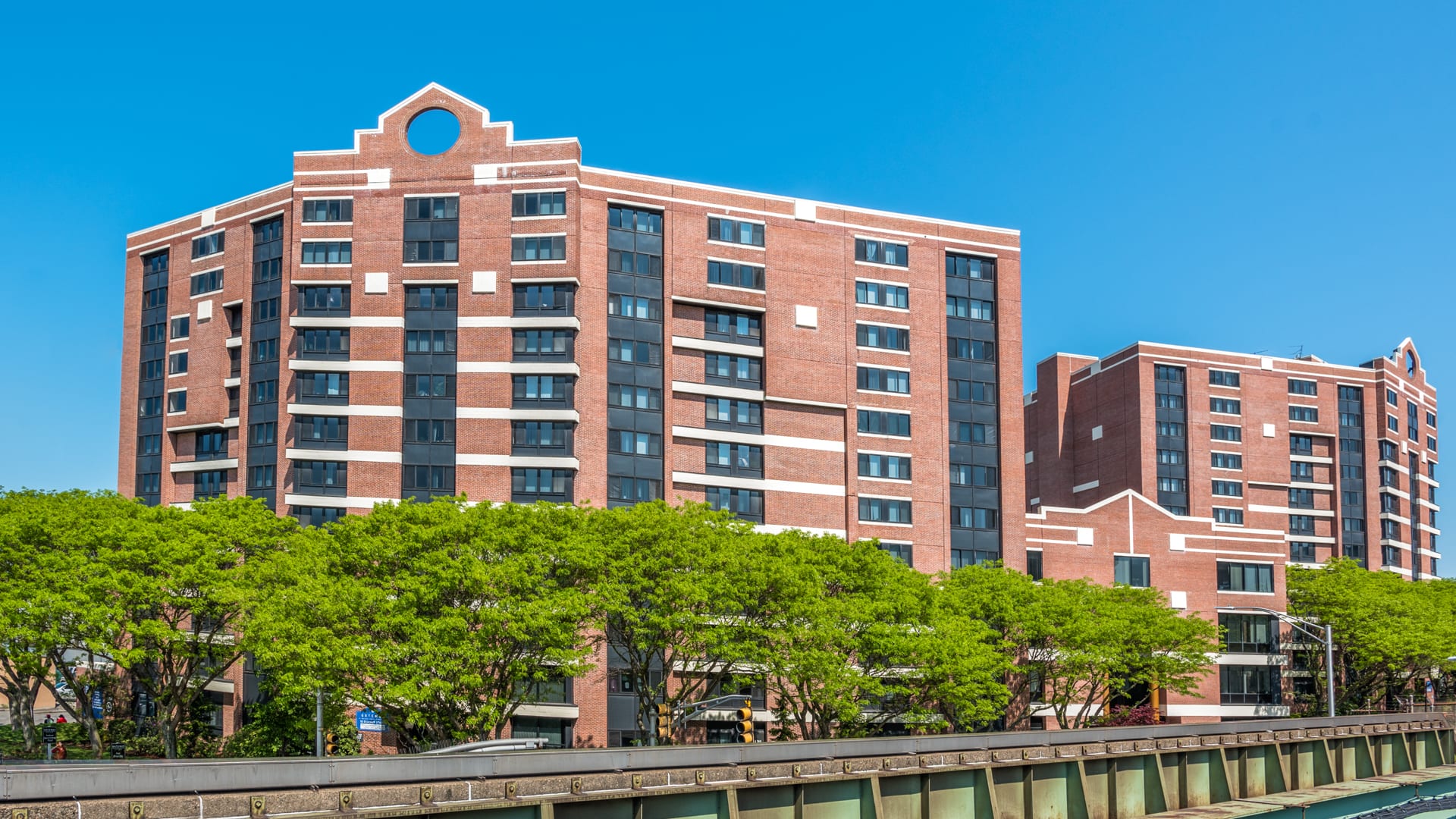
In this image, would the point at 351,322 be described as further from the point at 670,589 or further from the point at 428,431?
the point at 670,589

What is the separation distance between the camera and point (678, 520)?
2635 inches

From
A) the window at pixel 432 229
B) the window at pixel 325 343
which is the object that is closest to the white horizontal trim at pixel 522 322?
the window at pixel 432 229

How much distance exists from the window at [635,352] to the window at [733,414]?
4530mm

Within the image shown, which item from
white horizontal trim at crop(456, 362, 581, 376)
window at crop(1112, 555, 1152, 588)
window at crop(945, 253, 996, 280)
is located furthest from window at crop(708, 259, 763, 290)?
window at crop(1112, 555, 1152, 588)

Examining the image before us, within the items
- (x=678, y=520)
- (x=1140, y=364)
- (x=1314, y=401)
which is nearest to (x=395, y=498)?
(x=678, y=520)

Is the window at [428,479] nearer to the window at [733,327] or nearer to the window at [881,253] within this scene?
the window at [733,327]

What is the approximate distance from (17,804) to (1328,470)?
151 m

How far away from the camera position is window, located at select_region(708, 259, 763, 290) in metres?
91.0

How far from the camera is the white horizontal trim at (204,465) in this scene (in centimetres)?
9156

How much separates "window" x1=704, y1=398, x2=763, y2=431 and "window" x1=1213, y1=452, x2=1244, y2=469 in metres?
70.8

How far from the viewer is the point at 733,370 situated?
3607 inches

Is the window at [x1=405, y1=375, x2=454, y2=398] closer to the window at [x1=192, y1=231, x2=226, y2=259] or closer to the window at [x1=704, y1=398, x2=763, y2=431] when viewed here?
the window at [x1=704, y1=398, x2=763, y2=431]

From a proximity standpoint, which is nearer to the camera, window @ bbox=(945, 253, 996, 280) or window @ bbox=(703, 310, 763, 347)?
window @ bbox=(703, 310, 763, 347)

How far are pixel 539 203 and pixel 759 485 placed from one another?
74.9 ft
